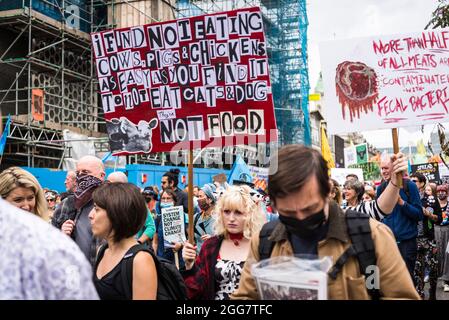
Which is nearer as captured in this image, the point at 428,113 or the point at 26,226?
the point at 26,226

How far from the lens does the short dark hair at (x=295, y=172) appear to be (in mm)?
1773

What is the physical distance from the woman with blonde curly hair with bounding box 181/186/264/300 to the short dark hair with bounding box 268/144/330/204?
1579 mm

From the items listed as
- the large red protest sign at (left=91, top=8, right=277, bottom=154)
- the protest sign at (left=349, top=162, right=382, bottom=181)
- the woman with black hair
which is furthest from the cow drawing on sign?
the protest sign at (left=349, top=162, right=382, bottom=181)

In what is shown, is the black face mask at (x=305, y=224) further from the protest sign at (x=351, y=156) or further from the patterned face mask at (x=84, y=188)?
the protest sign at (x=351, y=156)

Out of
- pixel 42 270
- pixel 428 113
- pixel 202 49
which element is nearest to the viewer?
pixel 42 270

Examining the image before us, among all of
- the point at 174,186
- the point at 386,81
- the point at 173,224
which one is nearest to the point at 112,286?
the point at 386,81

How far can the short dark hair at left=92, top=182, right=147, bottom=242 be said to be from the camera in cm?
292

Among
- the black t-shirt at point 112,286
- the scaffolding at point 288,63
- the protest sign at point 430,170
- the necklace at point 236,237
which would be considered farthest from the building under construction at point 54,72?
the black t-shirt at point 112,286
